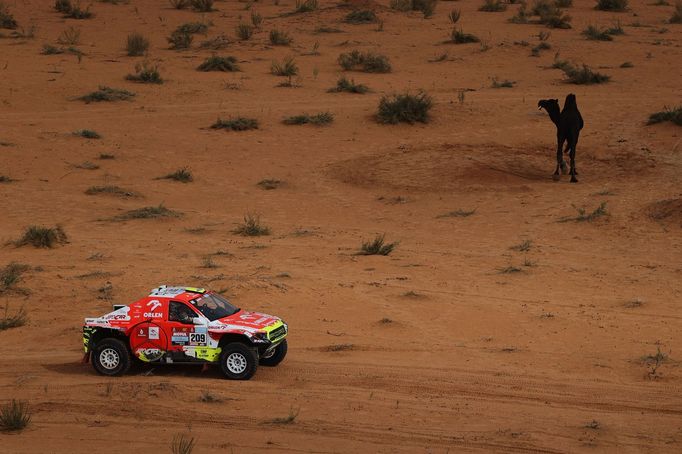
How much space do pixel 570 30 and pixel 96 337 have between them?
30800mm

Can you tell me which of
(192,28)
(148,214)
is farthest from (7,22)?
(148,214)

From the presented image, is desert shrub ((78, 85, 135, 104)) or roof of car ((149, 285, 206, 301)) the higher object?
roof of car ((149, 285, 206, 301))

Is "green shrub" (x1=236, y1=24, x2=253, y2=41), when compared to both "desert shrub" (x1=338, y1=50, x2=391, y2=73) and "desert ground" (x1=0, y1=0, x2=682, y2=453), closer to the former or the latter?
"desert ground" (x1=0, y1=0, x2=682, y2=453)

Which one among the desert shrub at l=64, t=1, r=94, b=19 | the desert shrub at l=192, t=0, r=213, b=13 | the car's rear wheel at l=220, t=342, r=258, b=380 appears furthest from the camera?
the desert shrub at l=192, t=0, r=213, b=13

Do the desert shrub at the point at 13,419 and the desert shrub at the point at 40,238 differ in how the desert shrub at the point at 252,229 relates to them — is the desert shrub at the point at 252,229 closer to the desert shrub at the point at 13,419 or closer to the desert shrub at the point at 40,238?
the desert shrub at the point at 40,238

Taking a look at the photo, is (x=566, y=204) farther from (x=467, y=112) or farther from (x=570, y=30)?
(x=570, y=30)

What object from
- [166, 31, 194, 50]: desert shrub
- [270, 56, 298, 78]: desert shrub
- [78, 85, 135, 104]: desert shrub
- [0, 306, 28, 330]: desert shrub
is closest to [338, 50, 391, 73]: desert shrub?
[270, 56, 298, 78]: desert shrub

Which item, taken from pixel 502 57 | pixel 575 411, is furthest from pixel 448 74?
pixel 575 411

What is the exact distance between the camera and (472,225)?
22.2 metres

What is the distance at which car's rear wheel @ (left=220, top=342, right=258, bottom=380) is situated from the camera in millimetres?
13453

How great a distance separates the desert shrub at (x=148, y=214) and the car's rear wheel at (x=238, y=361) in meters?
9.37

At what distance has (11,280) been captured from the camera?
1794 cm

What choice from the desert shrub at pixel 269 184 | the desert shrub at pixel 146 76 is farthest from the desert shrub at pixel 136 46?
the desert shrub at pixel 269 184

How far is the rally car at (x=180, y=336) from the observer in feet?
44.3
